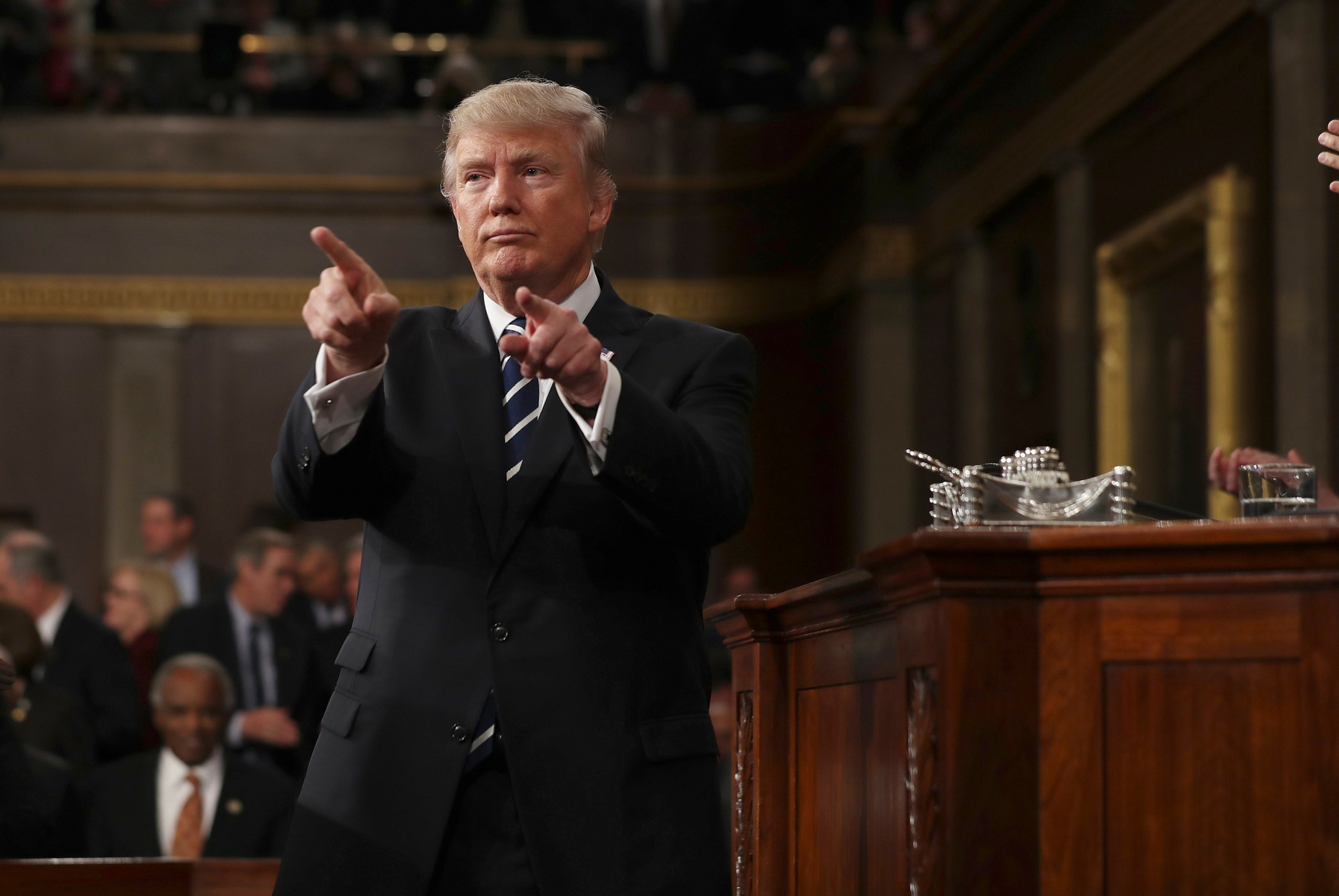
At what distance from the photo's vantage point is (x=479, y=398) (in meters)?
1.93

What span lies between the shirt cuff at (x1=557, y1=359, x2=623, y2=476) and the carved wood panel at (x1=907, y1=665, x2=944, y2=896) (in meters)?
0.38

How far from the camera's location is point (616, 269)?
10.5 m

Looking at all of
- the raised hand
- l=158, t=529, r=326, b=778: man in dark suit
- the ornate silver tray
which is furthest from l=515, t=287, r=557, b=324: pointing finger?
l=158, t=529, r=326, b=778: man in dark suit

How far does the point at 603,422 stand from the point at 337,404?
283mm

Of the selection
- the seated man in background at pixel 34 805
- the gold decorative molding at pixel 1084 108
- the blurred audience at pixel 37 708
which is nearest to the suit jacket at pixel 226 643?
the blurred audience at pixel 37 708

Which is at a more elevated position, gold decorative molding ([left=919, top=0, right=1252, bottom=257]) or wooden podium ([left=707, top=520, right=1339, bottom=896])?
gold decorative molding ([left=919, top=0, right=1252, bottom=257])

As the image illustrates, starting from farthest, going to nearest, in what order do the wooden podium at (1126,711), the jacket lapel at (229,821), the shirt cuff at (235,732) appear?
the shirt cuff at (235,732) < the jacket lapel at (229,821) < the wooden podium at (1126,711)

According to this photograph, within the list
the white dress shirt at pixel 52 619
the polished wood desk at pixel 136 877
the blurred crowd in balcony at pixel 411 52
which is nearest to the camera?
the polished wood desk at pixel 136 877

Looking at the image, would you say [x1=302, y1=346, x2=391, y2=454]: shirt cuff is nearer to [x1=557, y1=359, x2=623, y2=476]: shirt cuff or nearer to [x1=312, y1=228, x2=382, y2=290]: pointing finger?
[x1=312, y1=228, x2=382, y2=290]: pointing finger

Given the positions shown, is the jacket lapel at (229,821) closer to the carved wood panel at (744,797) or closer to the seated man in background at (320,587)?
the seated man in background at (320,587)

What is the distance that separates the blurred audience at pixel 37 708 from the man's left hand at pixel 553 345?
3.59 metres

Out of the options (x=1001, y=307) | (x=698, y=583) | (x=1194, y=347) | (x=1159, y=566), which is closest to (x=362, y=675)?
(x=698, y=583)

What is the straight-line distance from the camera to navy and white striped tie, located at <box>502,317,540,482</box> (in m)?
1.91

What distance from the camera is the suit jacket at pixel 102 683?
5.42 m
